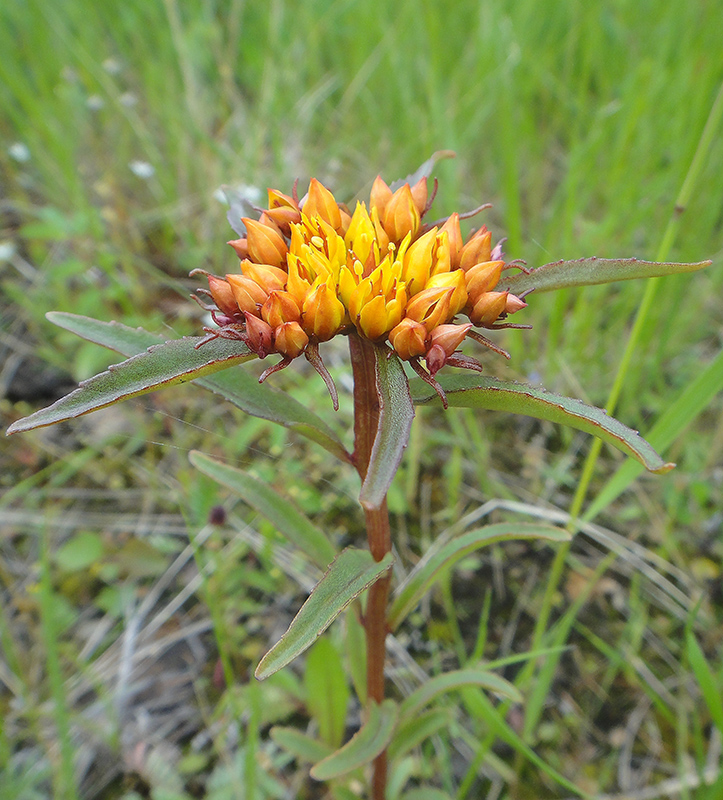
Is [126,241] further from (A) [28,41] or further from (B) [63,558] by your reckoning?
(B) [63,558]

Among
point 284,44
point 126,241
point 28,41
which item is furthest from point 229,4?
point 126,241

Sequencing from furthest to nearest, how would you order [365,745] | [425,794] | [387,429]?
1. [425,794]
2. [365,745]
3. [387,429]

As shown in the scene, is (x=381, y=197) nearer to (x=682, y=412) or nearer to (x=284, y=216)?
(x=284, y=216)

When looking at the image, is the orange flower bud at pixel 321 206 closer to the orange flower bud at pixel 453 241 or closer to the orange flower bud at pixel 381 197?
the orange flower bud at pixel 381 197

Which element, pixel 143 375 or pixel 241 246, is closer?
pixel 143 375

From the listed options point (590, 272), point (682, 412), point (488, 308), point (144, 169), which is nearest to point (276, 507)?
point (488, 308)

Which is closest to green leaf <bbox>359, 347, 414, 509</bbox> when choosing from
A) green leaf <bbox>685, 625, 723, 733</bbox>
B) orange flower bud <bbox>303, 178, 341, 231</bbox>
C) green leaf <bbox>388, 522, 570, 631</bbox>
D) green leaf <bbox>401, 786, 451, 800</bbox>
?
orange flower bud <bbox>303, 178, 341, 231</bbox>

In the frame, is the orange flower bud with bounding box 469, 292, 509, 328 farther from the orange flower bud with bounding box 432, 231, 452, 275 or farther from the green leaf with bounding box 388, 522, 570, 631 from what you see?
the green leaf with bounding box 388, 522, 570, 631
